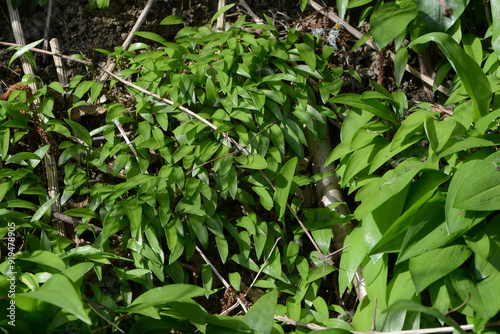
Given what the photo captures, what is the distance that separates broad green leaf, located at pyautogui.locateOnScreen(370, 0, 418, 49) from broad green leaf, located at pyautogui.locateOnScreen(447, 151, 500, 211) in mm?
639

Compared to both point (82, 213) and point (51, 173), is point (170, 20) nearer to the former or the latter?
point (51, 173)

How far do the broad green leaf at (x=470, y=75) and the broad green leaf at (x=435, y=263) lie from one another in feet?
1.59

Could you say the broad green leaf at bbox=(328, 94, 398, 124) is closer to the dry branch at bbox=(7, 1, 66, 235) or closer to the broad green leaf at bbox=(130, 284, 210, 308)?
the broad green leaf at bbox=(130, 284, 210, 308)

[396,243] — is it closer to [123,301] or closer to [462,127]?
[462,127]

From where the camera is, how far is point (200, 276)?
6.22ft

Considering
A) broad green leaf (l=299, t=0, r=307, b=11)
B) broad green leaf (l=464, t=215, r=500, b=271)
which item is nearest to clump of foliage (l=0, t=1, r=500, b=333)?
broad green leaf (l=464, t=215, r=500, b=271)

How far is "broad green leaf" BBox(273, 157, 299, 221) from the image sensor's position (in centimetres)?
174

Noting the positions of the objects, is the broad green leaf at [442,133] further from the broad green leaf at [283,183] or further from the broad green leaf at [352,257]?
the broad green leaf at [283,183]

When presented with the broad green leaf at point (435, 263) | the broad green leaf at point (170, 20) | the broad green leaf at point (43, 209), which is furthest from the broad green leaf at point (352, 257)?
the broad green leaf at point (170, 20)

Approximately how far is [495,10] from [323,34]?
28.8 inches

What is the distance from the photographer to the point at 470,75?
5.08 ft

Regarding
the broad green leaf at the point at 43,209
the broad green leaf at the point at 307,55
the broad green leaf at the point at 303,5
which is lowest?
the broad green leaf at the point at 43,209

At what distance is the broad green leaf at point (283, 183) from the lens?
1.74 m

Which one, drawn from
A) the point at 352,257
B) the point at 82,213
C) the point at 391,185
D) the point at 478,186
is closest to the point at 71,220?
the point at 82,213
